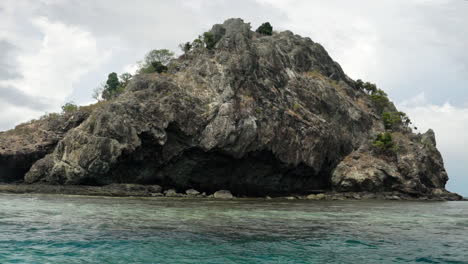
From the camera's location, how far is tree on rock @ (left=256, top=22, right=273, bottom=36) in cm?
9275

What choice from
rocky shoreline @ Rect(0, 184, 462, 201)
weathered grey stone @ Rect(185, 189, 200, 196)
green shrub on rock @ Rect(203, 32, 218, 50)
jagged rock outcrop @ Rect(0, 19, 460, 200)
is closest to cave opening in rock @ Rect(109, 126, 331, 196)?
jagged rock outcrop @ Rect(0, 19, 460, 200)

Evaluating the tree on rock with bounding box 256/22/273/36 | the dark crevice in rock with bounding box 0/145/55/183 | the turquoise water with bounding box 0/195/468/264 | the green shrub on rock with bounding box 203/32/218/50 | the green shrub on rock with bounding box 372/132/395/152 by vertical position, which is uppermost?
the tree on rock with bounding box 256/22/273/36

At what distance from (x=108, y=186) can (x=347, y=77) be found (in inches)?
2805

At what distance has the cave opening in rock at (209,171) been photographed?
2078 inches

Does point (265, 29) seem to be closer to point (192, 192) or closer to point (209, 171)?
point (209, 171)

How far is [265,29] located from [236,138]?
47.5 meters

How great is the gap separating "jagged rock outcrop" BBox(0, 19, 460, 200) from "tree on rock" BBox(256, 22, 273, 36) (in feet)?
52.2

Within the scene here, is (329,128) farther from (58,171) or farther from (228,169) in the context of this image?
(58,171)

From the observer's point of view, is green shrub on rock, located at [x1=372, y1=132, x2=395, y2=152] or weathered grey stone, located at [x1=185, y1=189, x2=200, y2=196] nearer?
weathered grey stone, located at [x1=185, y1=189, x2=200, y2=196]

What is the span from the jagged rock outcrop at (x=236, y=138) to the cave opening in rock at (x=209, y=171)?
0.15 metres

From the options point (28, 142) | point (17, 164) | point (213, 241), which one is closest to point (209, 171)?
point (28, 142)

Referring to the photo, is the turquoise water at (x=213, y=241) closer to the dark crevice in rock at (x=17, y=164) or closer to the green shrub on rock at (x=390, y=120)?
the dark crevice in rock at (x=17, y=164)

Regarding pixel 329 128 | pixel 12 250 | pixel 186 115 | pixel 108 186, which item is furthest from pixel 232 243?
pixel 329 128

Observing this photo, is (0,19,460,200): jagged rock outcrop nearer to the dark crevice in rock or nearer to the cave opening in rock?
the cave opening in rock
